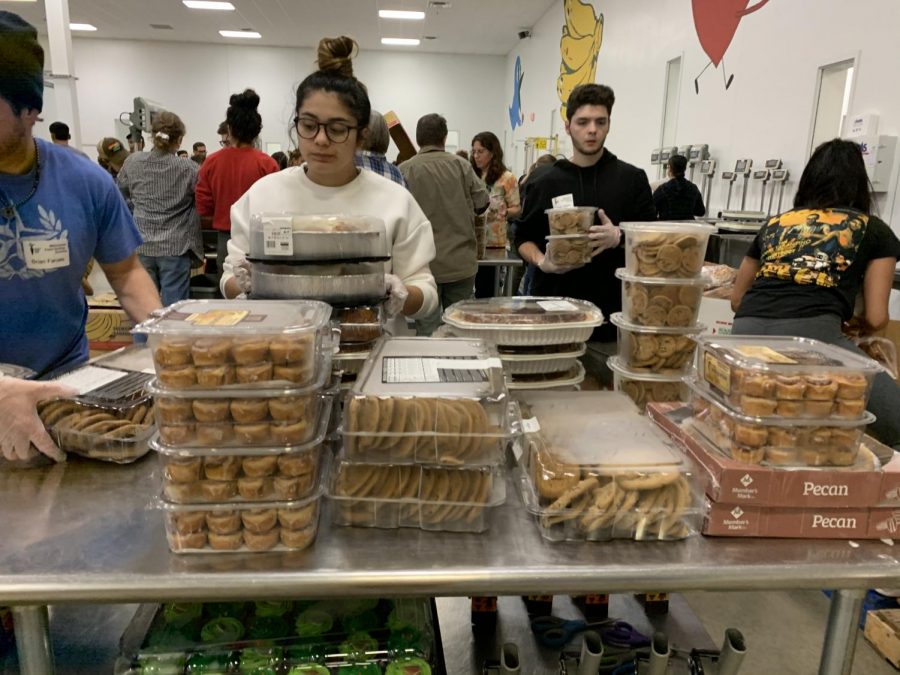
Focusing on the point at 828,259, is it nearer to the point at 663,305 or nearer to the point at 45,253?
the point at 663,305

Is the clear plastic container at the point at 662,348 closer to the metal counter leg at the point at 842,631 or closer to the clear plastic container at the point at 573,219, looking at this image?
the clear plastic container at the point at 573,219

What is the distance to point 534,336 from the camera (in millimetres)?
1589

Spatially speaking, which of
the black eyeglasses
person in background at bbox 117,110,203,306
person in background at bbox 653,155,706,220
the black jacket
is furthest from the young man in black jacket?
person in background at bbox 117,110,203,306

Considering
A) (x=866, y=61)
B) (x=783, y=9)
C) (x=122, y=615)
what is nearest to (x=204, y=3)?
(x=783, y=9)

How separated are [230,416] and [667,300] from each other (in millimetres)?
1105

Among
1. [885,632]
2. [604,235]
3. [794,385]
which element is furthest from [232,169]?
[885,632]

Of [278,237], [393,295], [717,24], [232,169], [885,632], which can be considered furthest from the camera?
[717,24]

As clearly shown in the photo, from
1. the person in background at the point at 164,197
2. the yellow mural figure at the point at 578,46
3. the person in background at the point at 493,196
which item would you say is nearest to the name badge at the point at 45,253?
the person in background at the point at 164,197

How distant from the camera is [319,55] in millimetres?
1741

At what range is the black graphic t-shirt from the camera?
2371mm

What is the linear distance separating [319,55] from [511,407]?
1.15 m

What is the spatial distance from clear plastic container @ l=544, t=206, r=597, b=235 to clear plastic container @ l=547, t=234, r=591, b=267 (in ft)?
0.08

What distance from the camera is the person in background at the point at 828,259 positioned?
238cm

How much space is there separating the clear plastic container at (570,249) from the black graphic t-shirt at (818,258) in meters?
0.91
